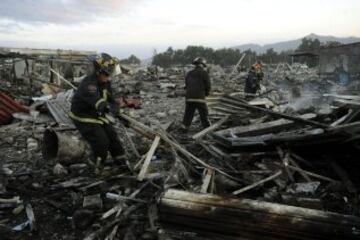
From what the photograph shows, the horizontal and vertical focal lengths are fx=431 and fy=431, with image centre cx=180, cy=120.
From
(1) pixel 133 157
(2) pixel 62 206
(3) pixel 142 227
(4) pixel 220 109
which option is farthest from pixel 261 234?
(4) pixel 220 109

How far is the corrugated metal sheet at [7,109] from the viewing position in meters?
10.9

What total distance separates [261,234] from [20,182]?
3.89 metres

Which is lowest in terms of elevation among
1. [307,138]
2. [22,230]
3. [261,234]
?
[22,230]

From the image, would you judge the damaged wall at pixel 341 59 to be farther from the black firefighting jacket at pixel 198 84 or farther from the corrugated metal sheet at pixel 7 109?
the corrugated metal sheet at pixel 7 109

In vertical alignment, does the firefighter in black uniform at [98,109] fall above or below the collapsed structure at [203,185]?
above

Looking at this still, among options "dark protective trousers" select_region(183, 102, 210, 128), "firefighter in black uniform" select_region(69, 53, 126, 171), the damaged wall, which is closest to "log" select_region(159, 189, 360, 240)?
"firefighter in black uniform" select_region(69, 53, 126, 171)

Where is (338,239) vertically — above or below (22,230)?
above

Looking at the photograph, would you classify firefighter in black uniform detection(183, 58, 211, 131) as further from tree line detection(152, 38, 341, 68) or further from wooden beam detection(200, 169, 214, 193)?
tree line detection(152, 38, 341, 68)

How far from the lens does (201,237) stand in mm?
4160

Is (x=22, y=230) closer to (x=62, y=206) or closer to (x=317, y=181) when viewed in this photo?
(x=62, y=206)

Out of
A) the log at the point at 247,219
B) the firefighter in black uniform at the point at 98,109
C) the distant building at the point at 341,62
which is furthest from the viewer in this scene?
the distant building at the point at 341,62

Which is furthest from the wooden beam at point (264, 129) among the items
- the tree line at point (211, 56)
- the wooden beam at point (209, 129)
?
the tree line at point (211, 56)

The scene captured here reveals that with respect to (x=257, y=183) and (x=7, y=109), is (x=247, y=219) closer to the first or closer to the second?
(x=257, y=183)

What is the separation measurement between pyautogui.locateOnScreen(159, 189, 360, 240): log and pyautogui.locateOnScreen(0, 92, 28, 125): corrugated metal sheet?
7667mm
